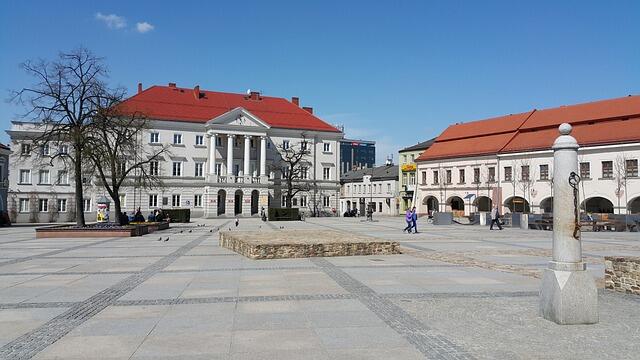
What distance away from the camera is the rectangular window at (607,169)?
51938 millimetres

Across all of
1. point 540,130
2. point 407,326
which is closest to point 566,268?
point 407,326

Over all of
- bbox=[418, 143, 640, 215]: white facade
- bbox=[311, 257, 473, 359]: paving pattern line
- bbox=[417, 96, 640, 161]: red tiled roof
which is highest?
bbox=[417, 96, 640, 161]: red tiled roof

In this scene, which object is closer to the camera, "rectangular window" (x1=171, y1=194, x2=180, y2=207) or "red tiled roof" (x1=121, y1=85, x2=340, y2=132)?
"rectangular window" (x1=171, y1=194, x2=180, y2=207)

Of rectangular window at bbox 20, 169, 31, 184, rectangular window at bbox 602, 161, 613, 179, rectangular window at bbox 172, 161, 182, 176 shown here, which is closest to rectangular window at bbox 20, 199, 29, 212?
rectangular window at bbox 20, 169, 31, 184

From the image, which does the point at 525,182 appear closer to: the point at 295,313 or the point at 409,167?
the point at 409,167

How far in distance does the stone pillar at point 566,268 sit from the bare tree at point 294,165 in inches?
2628

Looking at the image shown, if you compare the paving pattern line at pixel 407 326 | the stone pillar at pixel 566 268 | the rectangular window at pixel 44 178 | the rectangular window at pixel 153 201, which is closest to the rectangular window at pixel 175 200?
the rectangular window at pixel 153 201

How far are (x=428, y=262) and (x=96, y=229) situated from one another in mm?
20544

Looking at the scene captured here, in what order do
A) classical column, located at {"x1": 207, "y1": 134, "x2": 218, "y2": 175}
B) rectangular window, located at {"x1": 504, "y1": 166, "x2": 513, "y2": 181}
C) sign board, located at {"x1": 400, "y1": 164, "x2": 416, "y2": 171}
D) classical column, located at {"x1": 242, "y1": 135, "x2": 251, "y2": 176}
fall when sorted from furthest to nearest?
sign board, located at {"x1": 400, "y1": 164, "x2": 416, "y2": 171} → classical column, located at {"x1": 242, "y1": 135, "x2": 251, "y2": 176} → classical column, located at {"x1": 207, "y1": 134, "x2": 218, "y2": 175} → rectangular window, located at {"x1": 504, "y1": 166, "x2": 513, "y2": 181}

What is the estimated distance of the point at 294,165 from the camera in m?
75.5

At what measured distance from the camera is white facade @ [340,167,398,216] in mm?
89312

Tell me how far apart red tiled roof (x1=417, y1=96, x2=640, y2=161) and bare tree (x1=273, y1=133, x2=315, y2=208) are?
1730 cm

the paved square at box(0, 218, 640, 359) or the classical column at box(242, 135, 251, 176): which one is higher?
the classical column at box(242, 135, 251, 176)

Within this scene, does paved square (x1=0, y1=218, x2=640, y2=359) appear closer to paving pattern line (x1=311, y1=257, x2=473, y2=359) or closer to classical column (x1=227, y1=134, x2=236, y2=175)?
paving pattern line (x1=311, y1=257, x2=473, y2=359)
